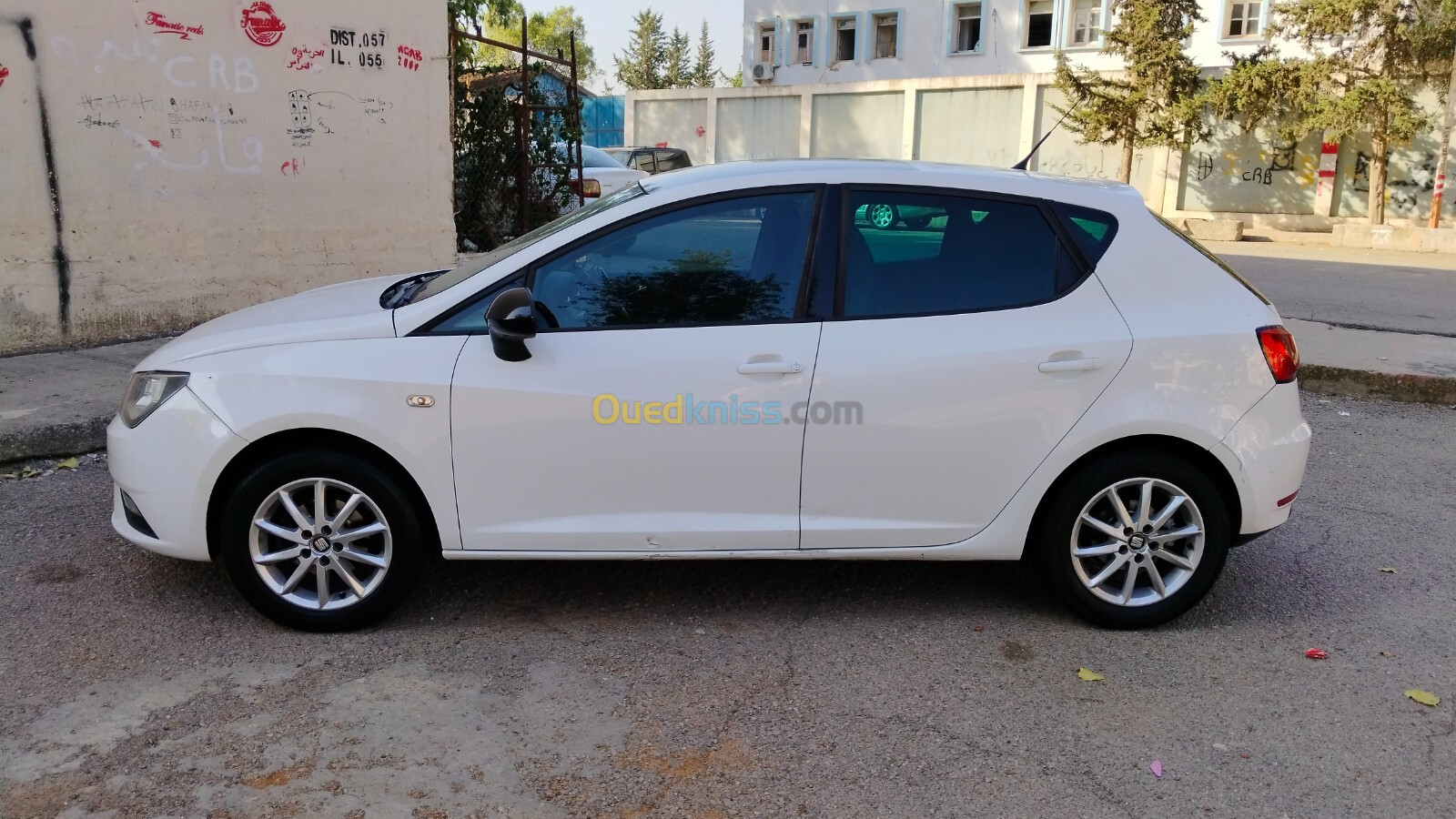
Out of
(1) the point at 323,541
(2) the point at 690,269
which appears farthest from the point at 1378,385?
(1) the point at 323,541

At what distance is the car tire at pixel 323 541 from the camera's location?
3.83 meters

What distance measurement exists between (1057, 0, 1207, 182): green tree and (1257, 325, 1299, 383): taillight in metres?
23.7

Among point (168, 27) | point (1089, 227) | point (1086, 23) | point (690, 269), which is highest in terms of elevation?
point (1086, 23)

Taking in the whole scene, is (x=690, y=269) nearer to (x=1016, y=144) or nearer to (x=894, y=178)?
(x=894, y=178)

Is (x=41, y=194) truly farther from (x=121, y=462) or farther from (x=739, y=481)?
(x=739, y=481)

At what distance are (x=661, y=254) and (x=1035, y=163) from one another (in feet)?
84.4

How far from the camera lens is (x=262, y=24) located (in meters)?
8.50

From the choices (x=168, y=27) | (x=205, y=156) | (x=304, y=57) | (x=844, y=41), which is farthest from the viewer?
(x=844, y=41)

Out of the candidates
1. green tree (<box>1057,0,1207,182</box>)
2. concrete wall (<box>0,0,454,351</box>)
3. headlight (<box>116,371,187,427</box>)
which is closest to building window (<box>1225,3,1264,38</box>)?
green tree (<box>1057,0,1207,182</box>)

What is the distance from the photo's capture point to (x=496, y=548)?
3.95 metres

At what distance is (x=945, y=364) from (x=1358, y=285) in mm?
13005

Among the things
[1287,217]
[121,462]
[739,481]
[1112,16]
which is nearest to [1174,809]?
[739,481]

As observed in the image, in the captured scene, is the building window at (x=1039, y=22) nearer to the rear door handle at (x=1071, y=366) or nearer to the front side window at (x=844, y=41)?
the front side window at (x=844, y=41)

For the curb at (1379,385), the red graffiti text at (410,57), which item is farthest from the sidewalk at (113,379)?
the red graffiti text at (410,57)
